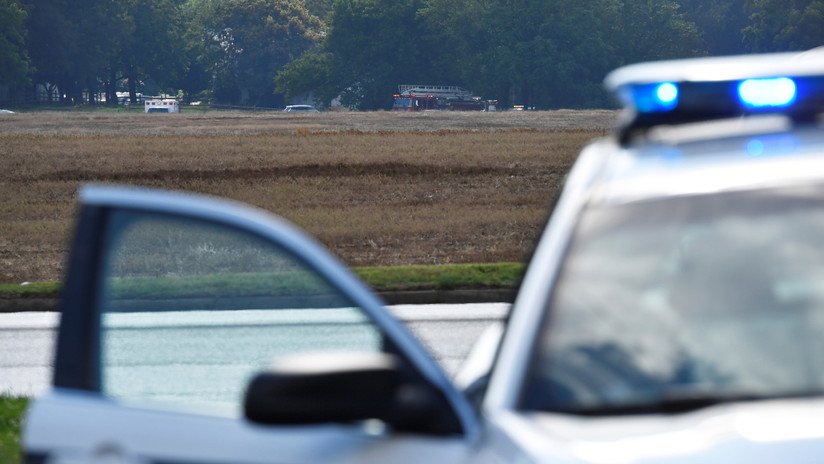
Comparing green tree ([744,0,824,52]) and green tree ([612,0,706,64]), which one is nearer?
green tree ([744,0,824,52])

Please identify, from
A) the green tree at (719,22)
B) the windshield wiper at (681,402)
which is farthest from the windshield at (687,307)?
the green tree at (719,22)

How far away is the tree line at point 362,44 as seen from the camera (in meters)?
101

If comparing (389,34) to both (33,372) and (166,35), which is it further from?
(33,372)

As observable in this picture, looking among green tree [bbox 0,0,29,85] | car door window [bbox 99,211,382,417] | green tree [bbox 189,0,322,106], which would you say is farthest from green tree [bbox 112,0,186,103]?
car door window [bbox 99,211,382,417]

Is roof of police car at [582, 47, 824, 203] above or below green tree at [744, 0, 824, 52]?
above

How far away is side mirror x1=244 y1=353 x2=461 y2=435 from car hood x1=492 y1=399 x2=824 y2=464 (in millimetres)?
200

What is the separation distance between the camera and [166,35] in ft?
371

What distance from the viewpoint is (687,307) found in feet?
8.29

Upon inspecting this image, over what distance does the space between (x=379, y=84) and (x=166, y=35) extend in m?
18.0

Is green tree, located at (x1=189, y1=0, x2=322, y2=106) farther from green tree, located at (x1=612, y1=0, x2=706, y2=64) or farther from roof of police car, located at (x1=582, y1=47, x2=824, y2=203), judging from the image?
roof of police car, located at (x1=582, y1=47, x2=824, y2=203)

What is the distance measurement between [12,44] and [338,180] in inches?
2765

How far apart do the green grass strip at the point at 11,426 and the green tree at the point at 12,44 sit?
8657cm

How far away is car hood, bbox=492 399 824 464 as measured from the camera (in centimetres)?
209

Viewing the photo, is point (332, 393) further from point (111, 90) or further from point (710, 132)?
point (111, 90)
